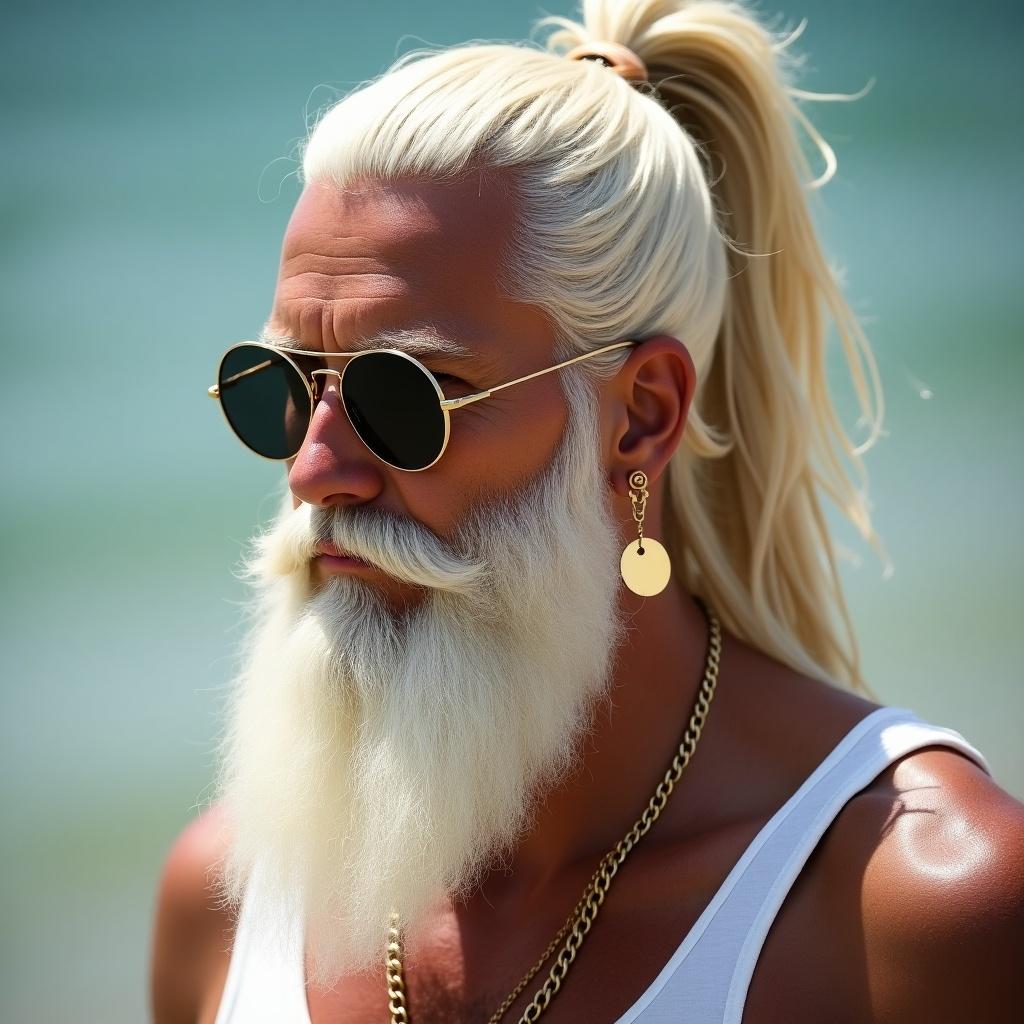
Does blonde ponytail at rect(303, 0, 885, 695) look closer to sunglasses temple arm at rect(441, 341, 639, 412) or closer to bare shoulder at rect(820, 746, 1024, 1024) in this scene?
sunglasses temple arm at rect(441, 341, 639, 412)

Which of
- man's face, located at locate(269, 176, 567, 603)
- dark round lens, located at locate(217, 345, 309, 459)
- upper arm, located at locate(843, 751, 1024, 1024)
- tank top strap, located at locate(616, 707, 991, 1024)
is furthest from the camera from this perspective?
dark round lens, located at locate(217, 345, 309, 459)

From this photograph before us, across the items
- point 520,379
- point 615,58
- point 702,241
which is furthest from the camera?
point 615,58

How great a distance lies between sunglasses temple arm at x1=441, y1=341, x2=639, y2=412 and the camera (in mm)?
1905

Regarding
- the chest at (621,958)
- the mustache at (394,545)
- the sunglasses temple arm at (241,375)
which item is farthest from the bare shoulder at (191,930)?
the sunglasses temple arm at (241,375)

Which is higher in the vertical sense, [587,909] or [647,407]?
[647,407]

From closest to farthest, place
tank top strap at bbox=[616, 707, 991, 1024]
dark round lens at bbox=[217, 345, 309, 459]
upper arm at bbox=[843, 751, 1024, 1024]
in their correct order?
upper arm at bbox=[843, 751, 1024, 1024]
tank top strap at bbox=[616, 707, 991, 1024]
dark round lens at bbox=[217, 345, 309, 459]

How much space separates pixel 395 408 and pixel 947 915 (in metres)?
1.10

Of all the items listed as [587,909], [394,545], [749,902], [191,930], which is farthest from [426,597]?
[191,930]

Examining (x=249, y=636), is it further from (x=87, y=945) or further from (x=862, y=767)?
(x=87, y=945)

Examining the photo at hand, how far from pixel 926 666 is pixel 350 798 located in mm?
4579

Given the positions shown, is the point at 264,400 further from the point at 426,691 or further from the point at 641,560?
the point at 641,560

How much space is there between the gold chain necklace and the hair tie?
1.13m

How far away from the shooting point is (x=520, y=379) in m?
1.97

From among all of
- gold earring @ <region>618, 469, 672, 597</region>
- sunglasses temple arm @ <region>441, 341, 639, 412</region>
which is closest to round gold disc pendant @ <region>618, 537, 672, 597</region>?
gold earring @ <region>618, 469, 672, 597</region>
